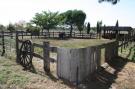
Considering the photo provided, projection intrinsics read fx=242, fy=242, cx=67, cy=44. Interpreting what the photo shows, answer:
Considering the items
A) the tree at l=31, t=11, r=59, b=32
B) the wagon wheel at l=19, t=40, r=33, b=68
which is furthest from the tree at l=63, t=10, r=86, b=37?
the wagon wheel at l=19, t=40, r=33, b=68

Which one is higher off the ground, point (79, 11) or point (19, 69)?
point (79, 11)

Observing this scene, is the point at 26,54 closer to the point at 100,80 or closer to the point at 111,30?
the point at 100,80

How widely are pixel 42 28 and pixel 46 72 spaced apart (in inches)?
1466

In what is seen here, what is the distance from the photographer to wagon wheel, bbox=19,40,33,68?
10.3 meters

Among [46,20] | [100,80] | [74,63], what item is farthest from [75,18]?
[74,63]

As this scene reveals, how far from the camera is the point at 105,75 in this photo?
358 inches

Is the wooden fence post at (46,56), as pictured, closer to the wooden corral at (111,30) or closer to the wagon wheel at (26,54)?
the wagon wheel at (26,54)

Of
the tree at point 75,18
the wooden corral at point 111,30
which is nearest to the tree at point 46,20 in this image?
the wooden corral at point 111,30

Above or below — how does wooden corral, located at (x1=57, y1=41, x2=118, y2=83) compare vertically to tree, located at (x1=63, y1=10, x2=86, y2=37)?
below

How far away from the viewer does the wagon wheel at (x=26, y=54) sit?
10258 millimetres

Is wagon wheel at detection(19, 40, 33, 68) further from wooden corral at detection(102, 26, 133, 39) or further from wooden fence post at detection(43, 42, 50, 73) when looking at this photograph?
wooden corral at detection(102, 26, 133, 39)

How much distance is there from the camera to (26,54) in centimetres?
1065

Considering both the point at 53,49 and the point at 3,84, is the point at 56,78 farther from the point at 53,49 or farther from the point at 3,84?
the point at 3,84

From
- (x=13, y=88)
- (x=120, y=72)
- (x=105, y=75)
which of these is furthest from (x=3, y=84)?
(x=120, y=72)
